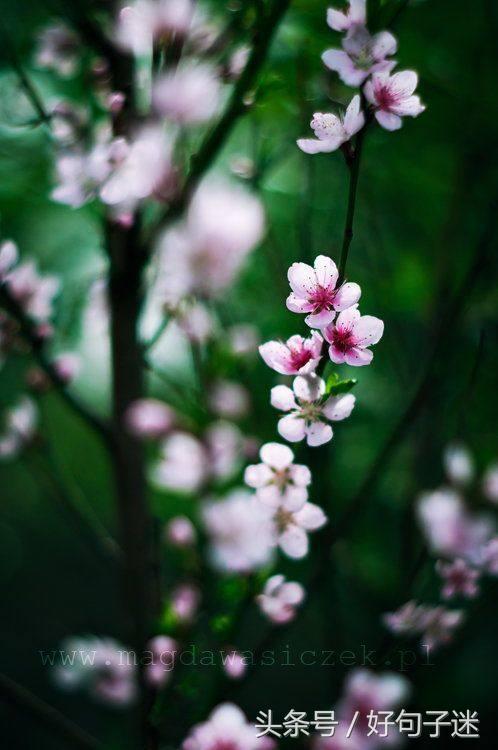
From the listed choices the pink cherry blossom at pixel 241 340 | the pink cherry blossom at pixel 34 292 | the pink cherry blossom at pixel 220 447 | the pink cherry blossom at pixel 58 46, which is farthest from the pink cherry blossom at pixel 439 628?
the pink cherry blossom at pixel 58 46

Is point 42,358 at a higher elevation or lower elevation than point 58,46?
lower

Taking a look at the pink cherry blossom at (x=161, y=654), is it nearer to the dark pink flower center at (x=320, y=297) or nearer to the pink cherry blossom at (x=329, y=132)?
the dark pink flower center at (x=320, y=297)

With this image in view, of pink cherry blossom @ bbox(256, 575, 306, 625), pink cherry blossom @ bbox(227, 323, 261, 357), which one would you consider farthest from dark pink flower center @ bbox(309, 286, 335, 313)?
pink cherry blossom @ bbox(227, 323, 261, 357)

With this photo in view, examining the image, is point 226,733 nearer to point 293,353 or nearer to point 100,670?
point 293,353

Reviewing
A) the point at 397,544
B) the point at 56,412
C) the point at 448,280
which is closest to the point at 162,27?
the point at 448,280

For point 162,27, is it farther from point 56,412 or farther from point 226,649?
point 56,412

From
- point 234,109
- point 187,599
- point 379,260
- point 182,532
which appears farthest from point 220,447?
point 379,260
